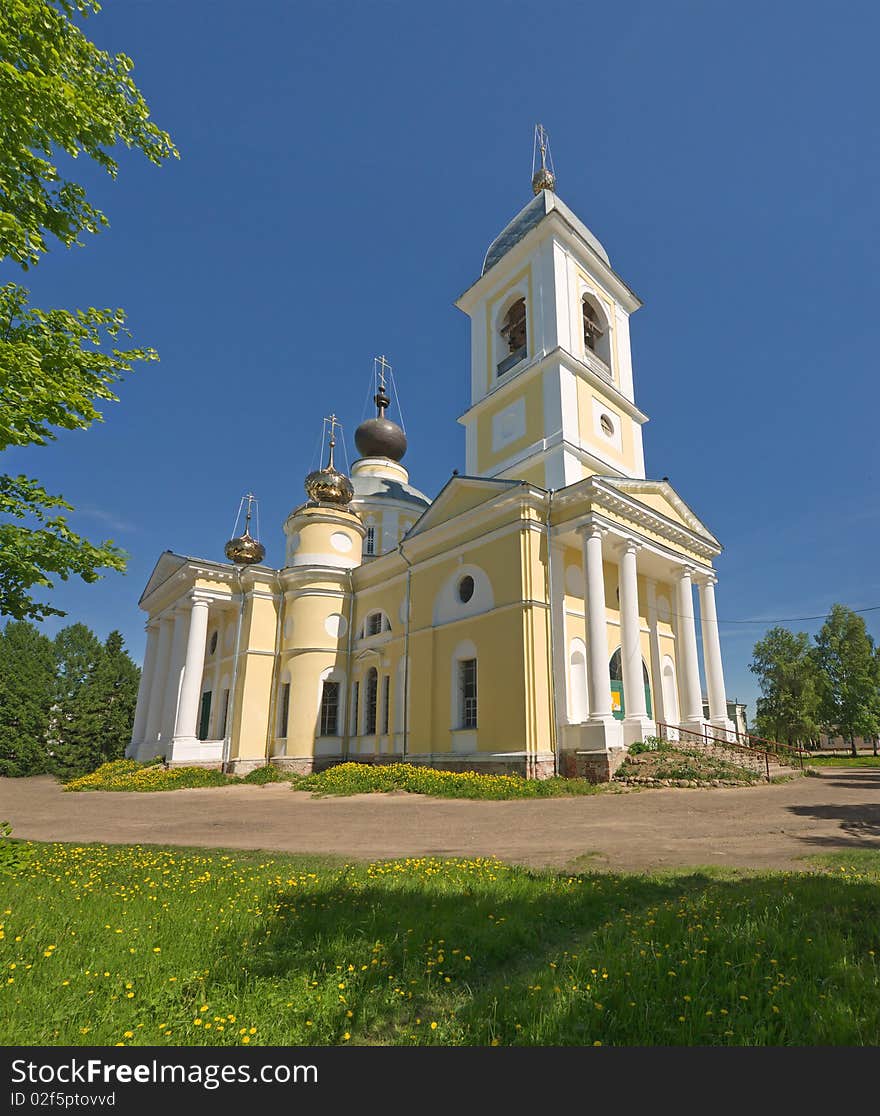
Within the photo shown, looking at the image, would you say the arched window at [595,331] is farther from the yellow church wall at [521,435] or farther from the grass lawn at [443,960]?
the grass lawn at [443,960]

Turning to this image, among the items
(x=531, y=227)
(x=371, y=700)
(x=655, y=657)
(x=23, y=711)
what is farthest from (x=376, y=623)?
(x=23, y=711)

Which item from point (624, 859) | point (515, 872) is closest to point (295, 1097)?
point (515, 872)

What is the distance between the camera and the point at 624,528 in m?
19.0

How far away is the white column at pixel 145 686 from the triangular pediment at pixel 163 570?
2.32m

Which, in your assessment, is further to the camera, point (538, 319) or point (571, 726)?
point (538, 319)

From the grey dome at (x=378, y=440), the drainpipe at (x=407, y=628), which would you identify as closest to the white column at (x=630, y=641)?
the drainpipe at (x=407, y=628)

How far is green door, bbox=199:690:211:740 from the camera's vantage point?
28.2 m

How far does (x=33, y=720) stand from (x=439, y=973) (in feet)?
119

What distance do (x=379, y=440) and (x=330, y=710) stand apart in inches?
770

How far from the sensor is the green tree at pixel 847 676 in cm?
3762

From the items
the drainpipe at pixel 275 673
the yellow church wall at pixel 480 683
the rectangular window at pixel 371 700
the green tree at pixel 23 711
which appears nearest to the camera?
the yellow church wall at pixel 480 683

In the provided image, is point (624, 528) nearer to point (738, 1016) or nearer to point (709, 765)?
point (709, 765)

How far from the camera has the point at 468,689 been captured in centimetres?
1978

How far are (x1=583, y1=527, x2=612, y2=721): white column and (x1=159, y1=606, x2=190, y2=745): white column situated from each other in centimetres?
1887
